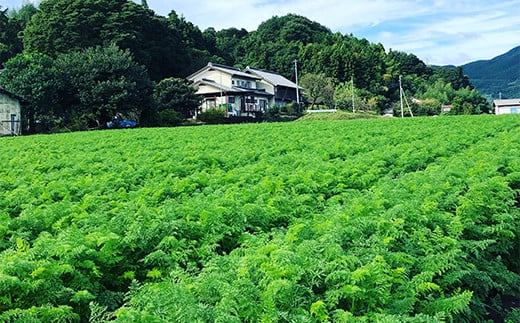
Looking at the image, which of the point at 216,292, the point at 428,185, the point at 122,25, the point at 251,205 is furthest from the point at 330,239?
the point at 122,25

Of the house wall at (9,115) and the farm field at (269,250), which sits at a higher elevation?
Answer: the house wall at (9,115)

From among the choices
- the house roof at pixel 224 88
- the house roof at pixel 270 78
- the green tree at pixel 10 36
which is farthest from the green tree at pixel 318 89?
the green tree at pixel 10 36

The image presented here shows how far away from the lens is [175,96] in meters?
54.2

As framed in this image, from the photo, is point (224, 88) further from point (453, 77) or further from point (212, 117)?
point (453, 77)

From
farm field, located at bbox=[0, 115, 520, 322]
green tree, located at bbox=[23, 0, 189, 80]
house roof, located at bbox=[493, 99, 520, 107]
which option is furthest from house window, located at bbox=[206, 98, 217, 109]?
farm field, located at bbox=[0, 115, 520, 322]

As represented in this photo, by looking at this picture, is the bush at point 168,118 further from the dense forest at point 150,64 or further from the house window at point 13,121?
the house window at point 13,121

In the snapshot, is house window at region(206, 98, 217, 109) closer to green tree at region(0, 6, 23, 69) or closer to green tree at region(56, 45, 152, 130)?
green tree at region(56, 45, 152, 130)

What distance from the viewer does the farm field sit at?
4.30 metres

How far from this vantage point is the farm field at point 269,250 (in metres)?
4.30

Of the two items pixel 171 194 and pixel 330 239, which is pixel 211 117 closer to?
pixel 171 194

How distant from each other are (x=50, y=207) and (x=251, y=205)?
283 cm

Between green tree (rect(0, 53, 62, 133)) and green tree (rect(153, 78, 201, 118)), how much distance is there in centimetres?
1138

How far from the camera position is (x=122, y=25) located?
66688 mm

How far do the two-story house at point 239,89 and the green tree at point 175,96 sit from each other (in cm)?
816
